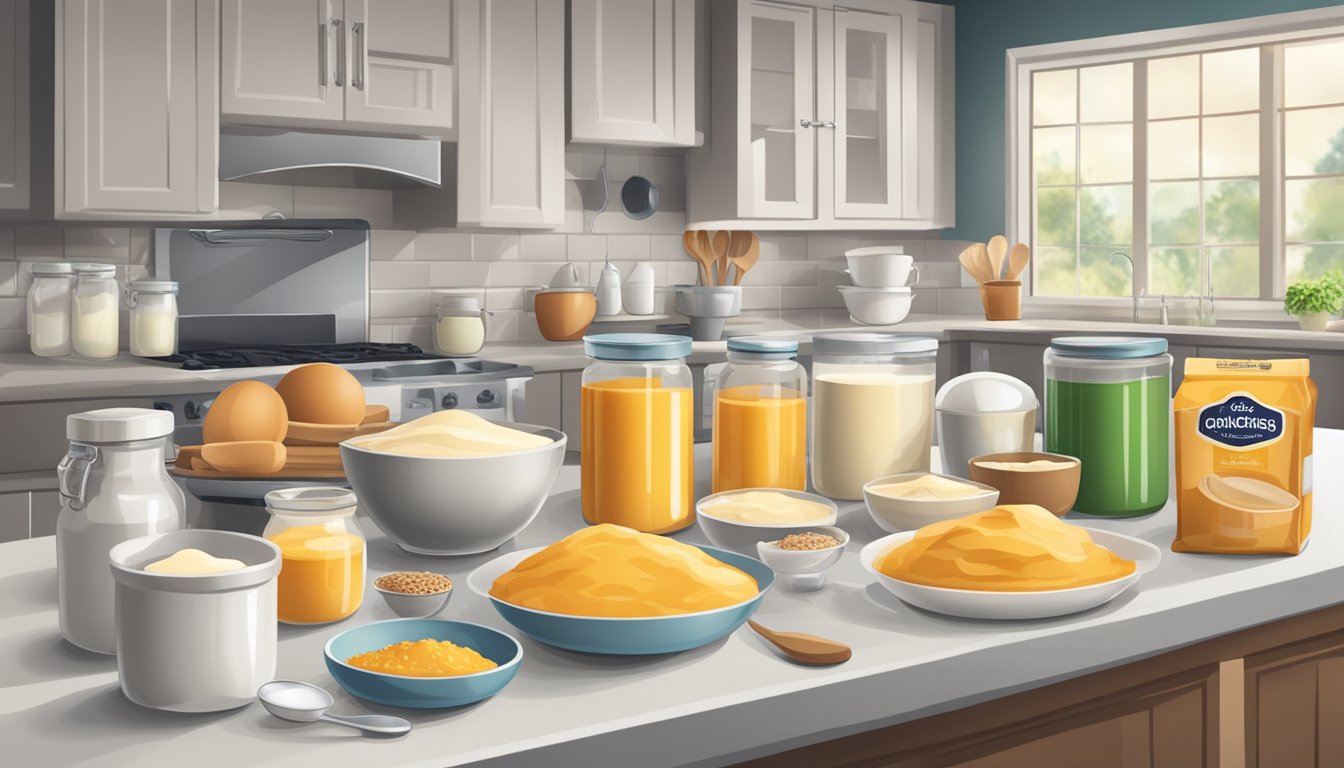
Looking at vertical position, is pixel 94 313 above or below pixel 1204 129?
below

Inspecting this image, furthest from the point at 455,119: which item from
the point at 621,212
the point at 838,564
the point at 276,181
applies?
the point at 838,564

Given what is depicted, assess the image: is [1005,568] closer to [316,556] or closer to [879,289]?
[316,556]

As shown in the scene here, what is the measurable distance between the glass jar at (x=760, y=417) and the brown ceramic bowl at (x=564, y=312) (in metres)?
3.26

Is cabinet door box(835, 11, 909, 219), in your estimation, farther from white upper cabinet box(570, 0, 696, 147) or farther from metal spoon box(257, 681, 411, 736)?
metal spoon box(257, 681, 411, 736)

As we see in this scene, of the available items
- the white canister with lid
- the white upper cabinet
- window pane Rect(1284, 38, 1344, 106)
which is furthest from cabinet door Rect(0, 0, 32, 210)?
window pane Rect(1284, 38, 1344, 106)

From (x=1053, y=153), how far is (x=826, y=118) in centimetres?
383

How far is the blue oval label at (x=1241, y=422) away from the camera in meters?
1.33

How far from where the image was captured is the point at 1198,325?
16.7 ft

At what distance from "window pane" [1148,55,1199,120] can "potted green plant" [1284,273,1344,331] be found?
2.26 meters

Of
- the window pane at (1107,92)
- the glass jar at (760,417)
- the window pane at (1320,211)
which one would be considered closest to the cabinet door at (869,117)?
the window pane at (1107,92)

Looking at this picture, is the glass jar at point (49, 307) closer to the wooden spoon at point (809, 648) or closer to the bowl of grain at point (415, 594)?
the bowl of grain at point (415, 594)

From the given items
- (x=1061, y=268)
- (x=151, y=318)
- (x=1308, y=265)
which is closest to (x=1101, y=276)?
(x=1061, y=268)

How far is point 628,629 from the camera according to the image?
3.18ft

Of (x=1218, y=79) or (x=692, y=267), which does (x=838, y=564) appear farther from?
A: (x=1218, y=79)
